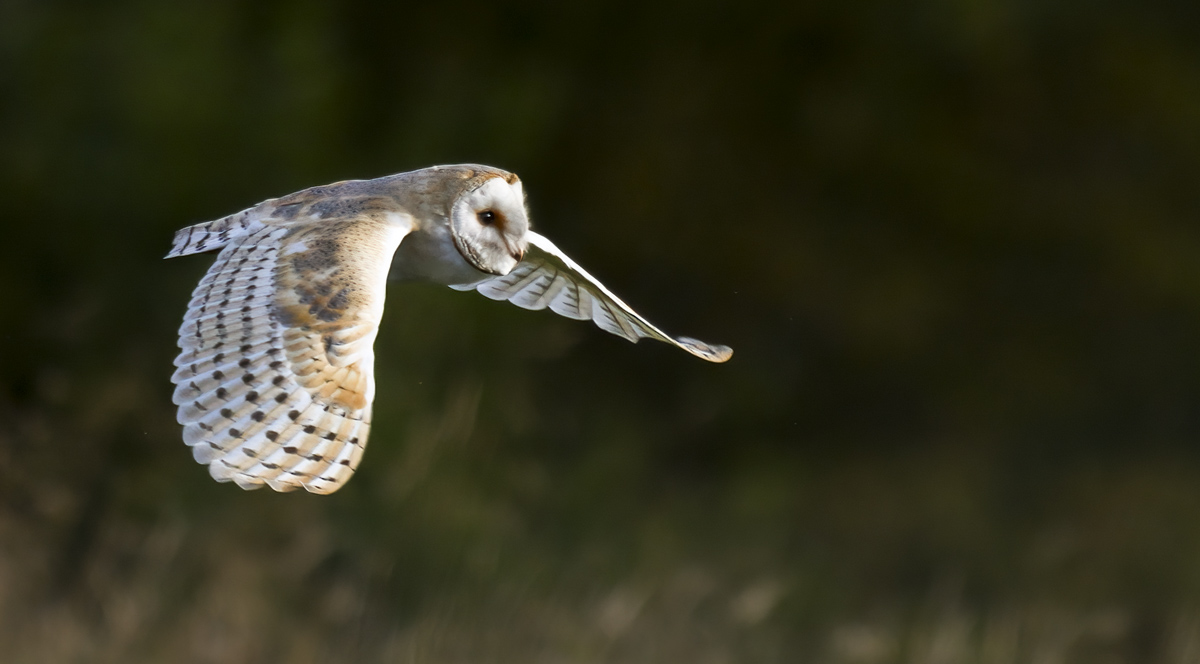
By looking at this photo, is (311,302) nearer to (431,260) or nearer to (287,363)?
(287,363)

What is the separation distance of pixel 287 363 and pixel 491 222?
0.60 metres

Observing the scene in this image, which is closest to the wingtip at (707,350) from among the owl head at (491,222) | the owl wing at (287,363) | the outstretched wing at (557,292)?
the outstretched wing at (557,292)

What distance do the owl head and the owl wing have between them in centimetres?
25

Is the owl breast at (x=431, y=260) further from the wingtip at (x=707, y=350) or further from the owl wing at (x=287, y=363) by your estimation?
the wingtip at (x=707, y=350)

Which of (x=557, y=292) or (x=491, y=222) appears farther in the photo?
(x=557, y=292)

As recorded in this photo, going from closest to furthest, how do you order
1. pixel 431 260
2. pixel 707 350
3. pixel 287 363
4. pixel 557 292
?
pixel 287 363
pixel 431 260
pixel 707 350
pixel 557 292

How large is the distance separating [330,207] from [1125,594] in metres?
5.24

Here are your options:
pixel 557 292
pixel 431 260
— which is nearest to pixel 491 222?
pixel 431 260

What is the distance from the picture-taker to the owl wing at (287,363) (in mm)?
1844

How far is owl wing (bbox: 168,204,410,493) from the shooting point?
184 cm

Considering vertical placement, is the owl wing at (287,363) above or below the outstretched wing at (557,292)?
above

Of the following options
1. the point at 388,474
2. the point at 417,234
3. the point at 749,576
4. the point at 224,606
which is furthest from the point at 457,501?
the point at 417,234

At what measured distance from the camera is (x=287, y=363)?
76.3 inches

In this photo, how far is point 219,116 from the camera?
525 centimetres
